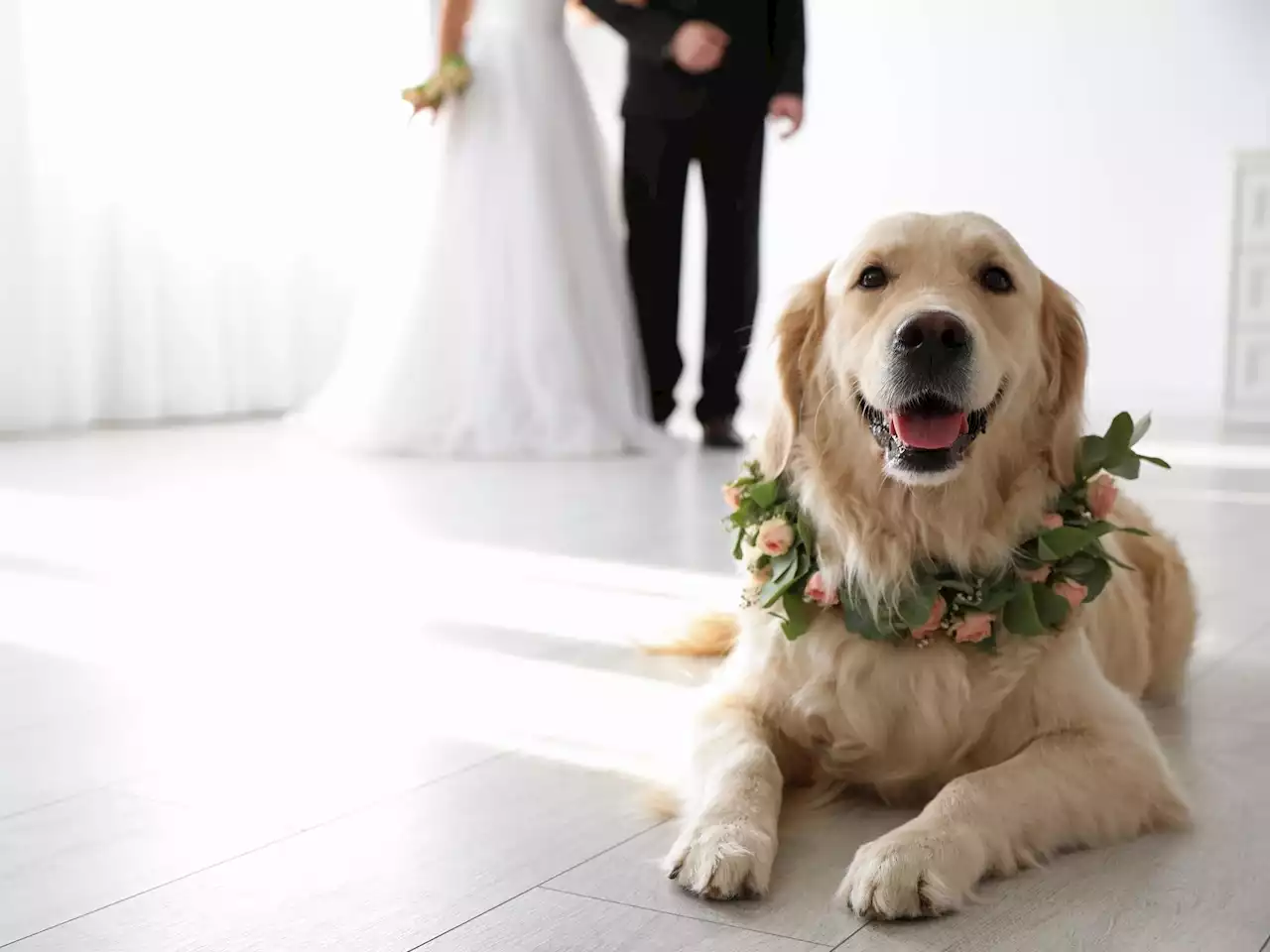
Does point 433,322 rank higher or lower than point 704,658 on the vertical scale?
higher

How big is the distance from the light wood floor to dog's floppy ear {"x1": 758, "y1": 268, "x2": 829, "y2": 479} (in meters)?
0.41

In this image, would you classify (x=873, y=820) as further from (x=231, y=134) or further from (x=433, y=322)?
(x=231, y=134)

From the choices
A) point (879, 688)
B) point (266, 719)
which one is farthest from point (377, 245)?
point (879, 688)

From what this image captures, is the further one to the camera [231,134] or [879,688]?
[231,134]

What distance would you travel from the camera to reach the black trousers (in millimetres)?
5383

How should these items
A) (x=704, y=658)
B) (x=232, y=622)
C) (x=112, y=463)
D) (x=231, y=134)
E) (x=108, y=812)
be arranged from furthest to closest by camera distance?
1. (x=231, y=134)
2. (x=112, y=463)
3. (x=232, y=622)
4. (x=704, y=658)
5. (x=108, y=812)

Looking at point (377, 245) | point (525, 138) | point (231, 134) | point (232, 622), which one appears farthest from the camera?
point (377, 245)

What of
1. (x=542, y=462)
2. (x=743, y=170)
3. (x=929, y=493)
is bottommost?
(x=542, y=462)

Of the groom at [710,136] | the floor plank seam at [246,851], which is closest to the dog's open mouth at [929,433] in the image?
the floor plank seam at [246,851]

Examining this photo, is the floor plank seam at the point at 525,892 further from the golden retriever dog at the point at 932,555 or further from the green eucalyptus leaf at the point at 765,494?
the green eucalyptus leaf at the point at 765,494

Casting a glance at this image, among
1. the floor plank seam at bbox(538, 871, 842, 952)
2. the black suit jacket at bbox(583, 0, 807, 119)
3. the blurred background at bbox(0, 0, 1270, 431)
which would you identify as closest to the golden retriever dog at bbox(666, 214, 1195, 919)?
the floor plank seam at bbox(538, 871, 842, 952)

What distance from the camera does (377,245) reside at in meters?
8.00

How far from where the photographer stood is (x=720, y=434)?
5645mm

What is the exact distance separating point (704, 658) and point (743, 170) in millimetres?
3297
